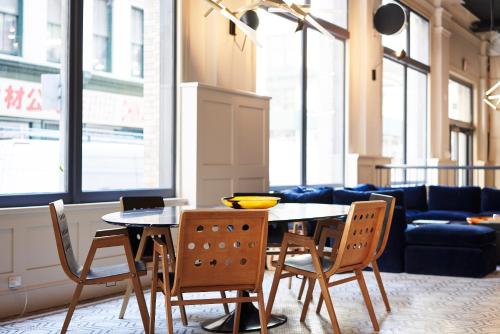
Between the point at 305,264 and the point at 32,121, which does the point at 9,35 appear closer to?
the point at 32,121

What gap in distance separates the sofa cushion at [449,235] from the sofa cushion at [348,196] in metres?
0.58

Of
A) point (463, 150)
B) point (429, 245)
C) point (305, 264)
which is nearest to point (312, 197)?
point (429, 245)

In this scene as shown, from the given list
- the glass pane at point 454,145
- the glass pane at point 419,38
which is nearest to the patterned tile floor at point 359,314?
the glass pane at point 419,38

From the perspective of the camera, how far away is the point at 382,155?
400 inches

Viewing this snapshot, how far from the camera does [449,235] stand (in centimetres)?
593

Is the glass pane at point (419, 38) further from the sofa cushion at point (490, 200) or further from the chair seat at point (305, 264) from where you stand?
the chair seat at point (305, 264)

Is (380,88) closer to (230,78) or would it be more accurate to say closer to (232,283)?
(230,78)

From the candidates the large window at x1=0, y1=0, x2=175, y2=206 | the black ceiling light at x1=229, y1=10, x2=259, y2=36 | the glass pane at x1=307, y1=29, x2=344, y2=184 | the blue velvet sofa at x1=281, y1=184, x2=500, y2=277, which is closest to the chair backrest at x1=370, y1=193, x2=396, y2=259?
the blue velvet sofa at x1=281, y1=184, x2=500, y2=277

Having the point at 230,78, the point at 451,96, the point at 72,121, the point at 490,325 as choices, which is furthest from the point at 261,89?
the point at 451,96

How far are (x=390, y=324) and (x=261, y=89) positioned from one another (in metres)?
3.86

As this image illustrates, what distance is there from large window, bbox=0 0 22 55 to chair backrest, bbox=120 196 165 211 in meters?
1.36

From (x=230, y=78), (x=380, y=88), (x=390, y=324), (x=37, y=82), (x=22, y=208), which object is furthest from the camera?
(x=380, y=88)

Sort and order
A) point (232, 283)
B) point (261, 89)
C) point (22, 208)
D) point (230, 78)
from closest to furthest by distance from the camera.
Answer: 1. point (232, 283)
2. point (22, 208)
3. point (230, 78)
4. point (261, 89)

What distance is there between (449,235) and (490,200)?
3.02 metres
